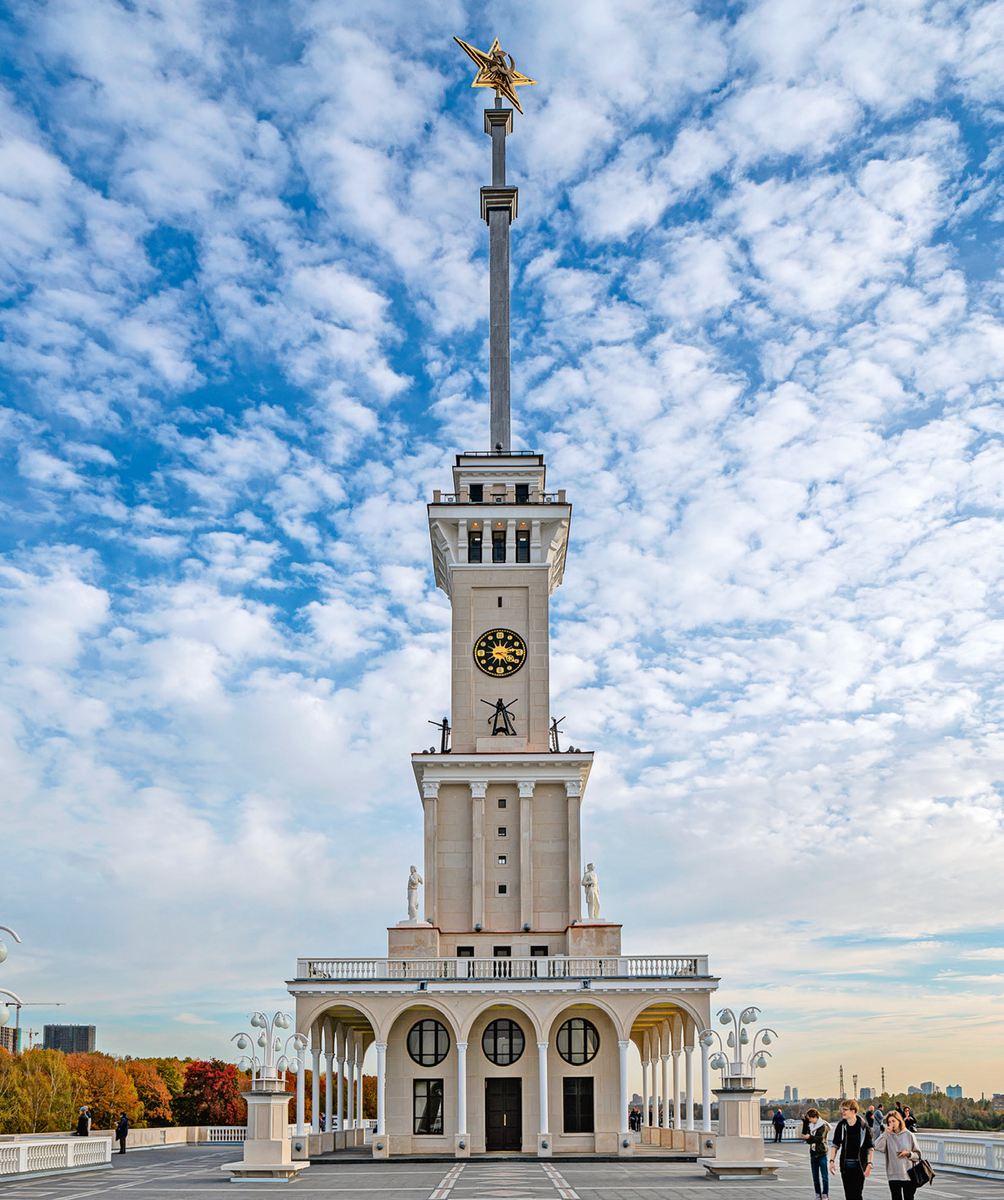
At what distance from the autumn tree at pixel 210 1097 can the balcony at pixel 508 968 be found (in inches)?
2656

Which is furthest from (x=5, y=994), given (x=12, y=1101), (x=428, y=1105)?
(x=12, y=1101)

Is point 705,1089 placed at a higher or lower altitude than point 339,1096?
higher

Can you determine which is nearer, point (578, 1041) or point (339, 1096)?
point (578, 1041)

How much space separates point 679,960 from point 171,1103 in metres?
78.7

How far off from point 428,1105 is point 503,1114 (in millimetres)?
2950

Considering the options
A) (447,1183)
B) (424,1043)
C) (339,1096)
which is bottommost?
(339,1096)

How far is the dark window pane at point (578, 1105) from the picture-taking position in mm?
46500

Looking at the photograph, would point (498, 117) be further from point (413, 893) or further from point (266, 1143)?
point (266, 1143)

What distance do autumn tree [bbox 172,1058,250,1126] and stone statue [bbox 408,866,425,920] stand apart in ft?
213

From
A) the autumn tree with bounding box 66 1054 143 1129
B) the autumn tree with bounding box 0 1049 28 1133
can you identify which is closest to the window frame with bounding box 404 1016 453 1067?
the autumn tree with bounding box 66 1054 143 1129

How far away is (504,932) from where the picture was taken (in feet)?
168

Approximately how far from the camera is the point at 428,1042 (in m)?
47.2

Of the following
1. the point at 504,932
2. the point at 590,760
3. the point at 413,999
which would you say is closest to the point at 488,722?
the point at 590,760

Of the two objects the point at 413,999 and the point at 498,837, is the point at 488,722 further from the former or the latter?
the point at 413,999
